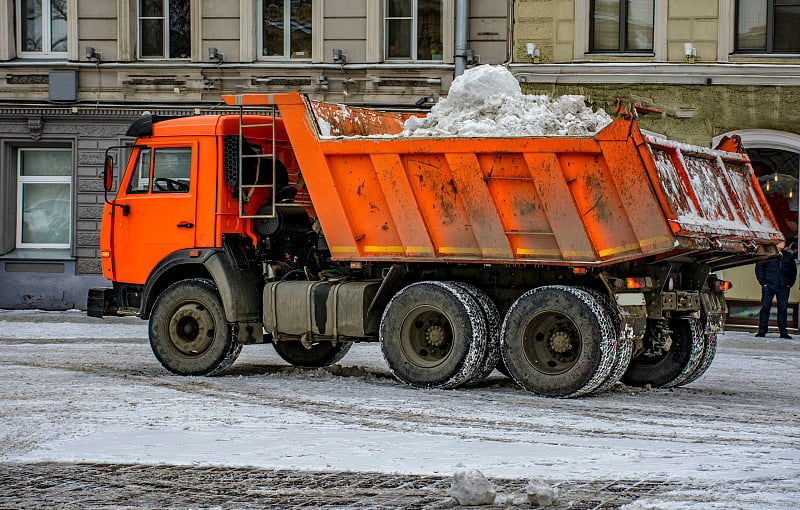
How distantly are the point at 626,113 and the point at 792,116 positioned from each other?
1094cm

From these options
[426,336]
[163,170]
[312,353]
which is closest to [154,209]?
[163,170]

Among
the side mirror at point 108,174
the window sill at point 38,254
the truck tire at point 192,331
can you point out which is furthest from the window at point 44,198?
the truck tire at point 192,331

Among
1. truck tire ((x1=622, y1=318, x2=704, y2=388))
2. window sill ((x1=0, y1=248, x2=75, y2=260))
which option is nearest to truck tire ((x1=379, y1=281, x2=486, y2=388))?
truck tire ((x1=622, y1=318, x2=704, y2=388))

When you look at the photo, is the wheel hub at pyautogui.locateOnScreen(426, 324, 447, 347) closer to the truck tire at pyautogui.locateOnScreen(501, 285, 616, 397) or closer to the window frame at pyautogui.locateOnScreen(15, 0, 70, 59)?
the truck tire at pyautogui.locateOnScreen(501, 285, 616, 397)

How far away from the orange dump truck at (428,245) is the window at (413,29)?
9504 millimetres

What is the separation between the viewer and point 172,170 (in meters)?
12.4

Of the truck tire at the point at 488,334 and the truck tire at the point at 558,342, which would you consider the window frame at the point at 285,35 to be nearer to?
the truck tire at the point at 488,334

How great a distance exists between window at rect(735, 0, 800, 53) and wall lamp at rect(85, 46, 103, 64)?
11.4 meters

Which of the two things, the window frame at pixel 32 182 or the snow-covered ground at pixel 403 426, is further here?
the window frame at pixel 32 182

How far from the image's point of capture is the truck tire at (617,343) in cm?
1025

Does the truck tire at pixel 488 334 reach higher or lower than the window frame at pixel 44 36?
lower

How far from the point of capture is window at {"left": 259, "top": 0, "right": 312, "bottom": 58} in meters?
22.5

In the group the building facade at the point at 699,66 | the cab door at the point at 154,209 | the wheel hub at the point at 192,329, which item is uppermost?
the building facade at the point at 699,66

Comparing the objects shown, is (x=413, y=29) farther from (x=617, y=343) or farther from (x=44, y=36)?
(x=617, y=343)
